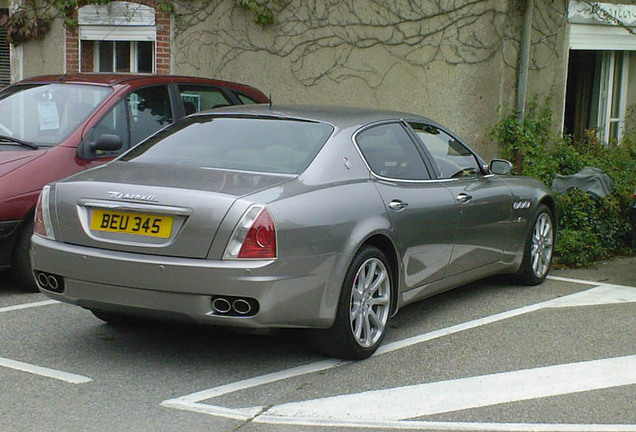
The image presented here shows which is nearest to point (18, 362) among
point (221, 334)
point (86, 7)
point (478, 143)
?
point (221, 334)

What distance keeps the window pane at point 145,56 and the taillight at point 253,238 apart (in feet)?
31.7

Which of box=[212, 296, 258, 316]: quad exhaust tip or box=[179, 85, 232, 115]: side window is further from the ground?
box=[179, 85, 232, 115]: side window

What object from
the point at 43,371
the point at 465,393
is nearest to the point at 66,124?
the point at 43,371

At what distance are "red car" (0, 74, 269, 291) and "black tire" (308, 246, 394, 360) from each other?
2.75 metres

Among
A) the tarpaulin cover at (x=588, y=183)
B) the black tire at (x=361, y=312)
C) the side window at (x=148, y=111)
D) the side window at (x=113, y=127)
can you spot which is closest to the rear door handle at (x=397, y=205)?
the black tire at (x=361, y=312)

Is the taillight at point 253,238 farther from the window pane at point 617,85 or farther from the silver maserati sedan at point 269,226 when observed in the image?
the window pane at point 617,85

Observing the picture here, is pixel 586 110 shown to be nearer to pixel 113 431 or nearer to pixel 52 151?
pixel 52 151

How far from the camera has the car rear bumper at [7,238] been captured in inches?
283

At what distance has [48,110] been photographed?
320 inches

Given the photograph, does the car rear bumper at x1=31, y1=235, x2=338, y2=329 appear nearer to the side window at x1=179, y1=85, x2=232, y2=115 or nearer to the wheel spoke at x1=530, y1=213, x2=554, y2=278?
the wheel spoke at x1=530, y1=213, x2=554, y2=278

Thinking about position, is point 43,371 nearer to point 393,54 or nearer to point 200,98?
point 200,98

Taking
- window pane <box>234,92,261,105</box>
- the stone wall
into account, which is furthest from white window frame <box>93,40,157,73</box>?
window pane <box>234,92,261,105</box>

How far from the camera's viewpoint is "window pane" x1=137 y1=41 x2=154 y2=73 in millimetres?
14312

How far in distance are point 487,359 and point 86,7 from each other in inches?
410
